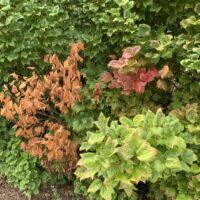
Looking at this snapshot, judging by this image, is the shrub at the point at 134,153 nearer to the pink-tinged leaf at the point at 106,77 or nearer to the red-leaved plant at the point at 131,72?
the red-leaved plant at the point at 131,72

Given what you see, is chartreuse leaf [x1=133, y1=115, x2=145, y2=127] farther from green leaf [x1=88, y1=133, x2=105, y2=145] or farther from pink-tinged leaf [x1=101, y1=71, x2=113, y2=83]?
pink-tinged leaf [x1=101, y1=71, x2=113, y2=83]

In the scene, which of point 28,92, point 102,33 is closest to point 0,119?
point 28,92

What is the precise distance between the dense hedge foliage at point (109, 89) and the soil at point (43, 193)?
0.11 meters

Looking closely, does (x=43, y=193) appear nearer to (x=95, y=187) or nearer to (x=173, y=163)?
(x=95, y=187)

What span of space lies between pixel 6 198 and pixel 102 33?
1618mm

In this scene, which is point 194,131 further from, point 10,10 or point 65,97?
point 10,10

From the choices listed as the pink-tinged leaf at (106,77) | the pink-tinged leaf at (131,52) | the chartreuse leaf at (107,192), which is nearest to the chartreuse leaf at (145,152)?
the chartreuse leaf at (107,192)

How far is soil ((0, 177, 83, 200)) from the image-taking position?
11.3 feet

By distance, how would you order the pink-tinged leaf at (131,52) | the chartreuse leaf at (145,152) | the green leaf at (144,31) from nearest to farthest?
1. the chartreuse leaf at (145,152)
2. the pink-tinged leaf at (131,52)
3. the green leaf at (144,31)

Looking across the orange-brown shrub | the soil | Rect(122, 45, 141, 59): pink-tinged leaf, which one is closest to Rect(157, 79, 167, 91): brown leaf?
Rect(122, 45, 141, 59): pink-tinged leaf

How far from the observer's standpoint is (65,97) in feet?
9.28

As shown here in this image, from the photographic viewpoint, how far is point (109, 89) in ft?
9.74

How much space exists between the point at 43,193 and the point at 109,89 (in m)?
1.14

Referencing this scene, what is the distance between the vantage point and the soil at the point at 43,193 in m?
3.44
